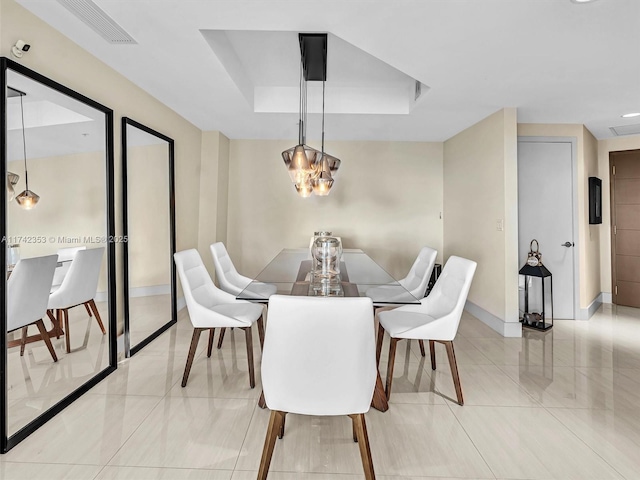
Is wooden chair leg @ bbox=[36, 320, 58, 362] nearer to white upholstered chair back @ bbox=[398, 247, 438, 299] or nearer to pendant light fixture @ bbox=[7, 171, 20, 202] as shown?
pendant light fixture @ bbox=[7, 171, 20, 202]

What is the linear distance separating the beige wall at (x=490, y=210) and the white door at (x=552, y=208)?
1.76 feet

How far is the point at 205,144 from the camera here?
16.1 ft

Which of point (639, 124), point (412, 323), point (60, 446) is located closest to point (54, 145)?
point (60, 446)

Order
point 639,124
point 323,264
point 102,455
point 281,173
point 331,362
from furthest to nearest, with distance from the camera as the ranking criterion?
point 281,173
point 639,124
point 323,264
point 102,455
point 331,362

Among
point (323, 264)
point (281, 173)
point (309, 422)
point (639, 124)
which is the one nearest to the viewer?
point (309, 422)

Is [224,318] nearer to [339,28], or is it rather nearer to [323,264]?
[323,264]

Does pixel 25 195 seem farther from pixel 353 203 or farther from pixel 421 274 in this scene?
pixel 353 203

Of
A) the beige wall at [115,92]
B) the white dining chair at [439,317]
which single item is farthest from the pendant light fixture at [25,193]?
the white dining chair at [439,317]

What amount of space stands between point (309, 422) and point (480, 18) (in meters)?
2.51

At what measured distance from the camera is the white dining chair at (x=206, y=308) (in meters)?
2.41

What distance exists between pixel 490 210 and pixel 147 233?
140 inches

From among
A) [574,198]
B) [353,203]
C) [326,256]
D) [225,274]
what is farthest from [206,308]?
[574,198]

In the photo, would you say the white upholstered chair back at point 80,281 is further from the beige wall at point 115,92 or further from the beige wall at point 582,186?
the beige wall at point 582,186

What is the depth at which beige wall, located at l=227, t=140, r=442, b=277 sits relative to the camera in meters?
5.43
